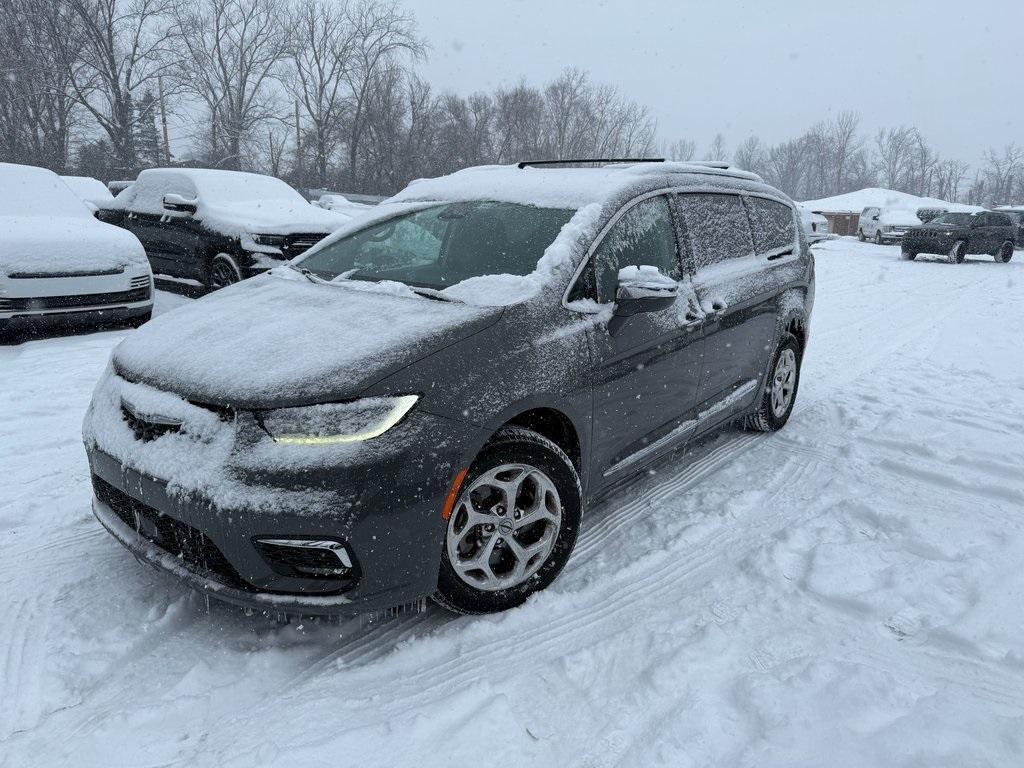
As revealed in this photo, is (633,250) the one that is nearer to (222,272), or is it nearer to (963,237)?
(222,272)

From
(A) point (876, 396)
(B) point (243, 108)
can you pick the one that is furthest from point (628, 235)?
(B) point (243, 108)

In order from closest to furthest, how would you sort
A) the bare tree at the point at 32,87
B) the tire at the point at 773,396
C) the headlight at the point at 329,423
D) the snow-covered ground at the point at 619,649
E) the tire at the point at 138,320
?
the snow-covered ground at the point at 619,649, the headlight at the point at 329,423, the tire at the point at 773,396, the tire at the point at 138,320, the bare tree at the point at 32,87

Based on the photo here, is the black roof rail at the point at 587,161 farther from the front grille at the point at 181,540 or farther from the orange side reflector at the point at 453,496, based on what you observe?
the front grille at the point at 181,540

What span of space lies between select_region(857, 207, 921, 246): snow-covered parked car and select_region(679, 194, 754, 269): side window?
27.7 metres

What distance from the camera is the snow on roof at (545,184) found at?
318cm

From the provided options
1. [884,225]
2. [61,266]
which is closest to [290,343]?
[61,266]

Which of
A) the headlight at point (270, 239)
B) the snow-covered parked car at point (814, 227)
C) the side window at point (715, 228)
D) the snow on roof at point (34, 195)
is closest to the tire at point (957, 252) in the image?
the snow-covered parked car at point (814, 227)

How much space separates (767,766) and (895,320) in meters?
9.02

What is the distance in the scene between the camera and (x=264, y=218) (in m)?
8.40

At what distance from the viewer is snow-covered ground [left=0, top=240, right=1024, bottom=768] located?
2000mm

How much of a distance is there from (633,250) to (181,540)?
2.21 m

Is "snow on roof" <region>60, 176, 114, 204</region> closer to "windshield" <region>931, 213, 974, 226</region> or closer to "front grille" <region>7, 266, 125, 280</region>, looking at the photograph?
"front grille" <region>7, 266, 125, 280</region>

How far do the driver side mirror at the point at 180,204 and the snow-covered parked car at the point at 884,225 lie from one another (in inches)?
1089

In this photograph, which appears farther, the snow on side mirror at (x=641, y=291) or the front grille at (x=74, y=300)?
the front grille at (x=74, y=300)
